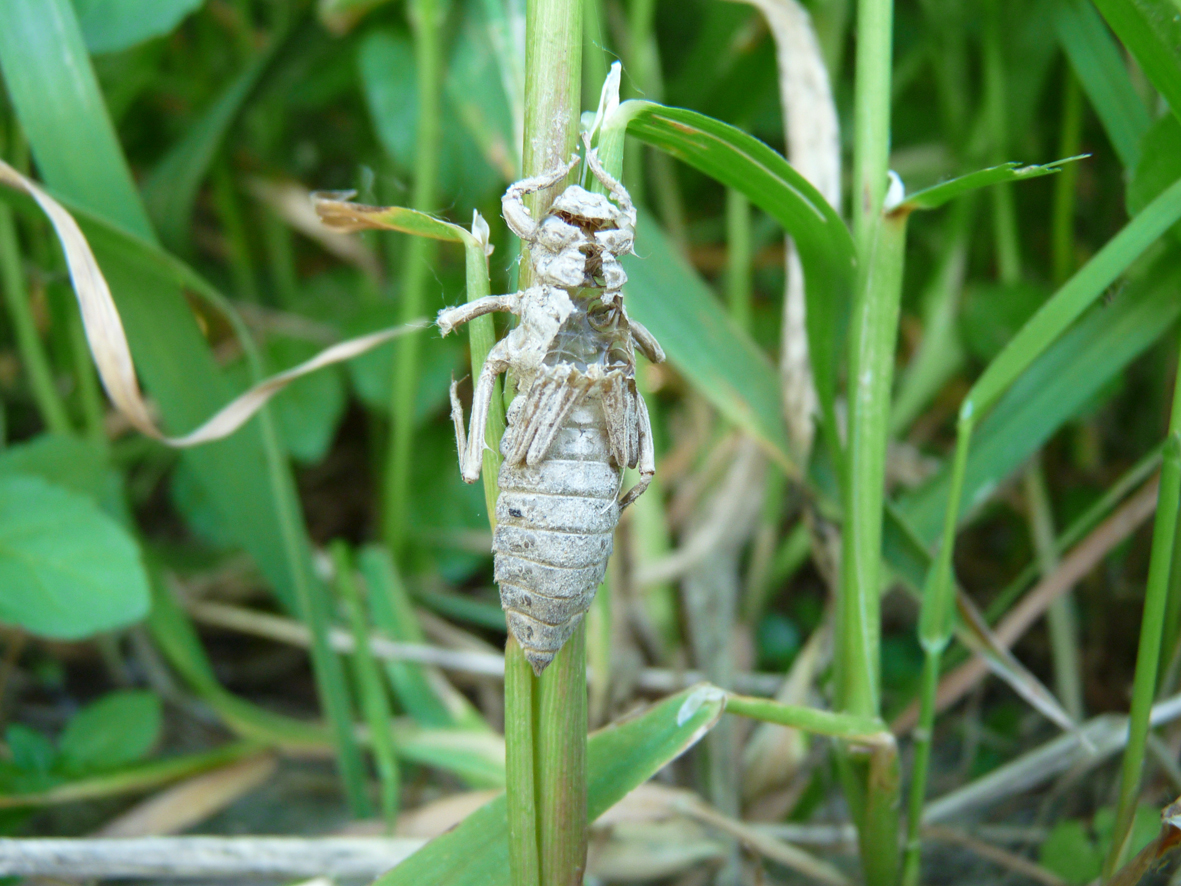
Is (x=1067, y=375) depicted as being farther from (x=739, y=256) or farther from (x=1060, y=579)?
(x=739, y=256)

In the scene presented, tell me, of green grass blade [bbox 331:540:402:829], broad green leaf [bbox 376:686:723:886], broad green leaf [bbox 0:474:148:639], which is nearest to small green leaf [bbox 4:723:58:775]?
broad green leaf [bbox 0:474:148:639]

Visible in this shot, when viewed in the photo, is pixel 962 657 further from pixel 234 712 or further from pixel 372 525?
pixel 372 525

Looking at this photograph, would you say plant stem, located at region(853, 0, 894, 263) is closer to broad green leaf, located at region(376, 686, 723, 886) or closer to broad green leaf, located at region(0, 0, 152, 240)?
broad green leaf, located at region(376, 686, 723, 886)

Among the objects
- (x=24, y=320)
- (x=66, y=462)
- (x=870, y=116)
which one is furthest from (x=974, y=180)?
(x=24, y=320)

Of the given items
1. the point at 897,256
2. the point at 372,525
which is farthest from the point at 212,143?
the point at 897,256

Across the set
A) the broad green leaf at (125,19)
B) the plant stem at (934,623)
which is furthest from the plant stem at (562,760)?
the broad green leaf at (125,19)
